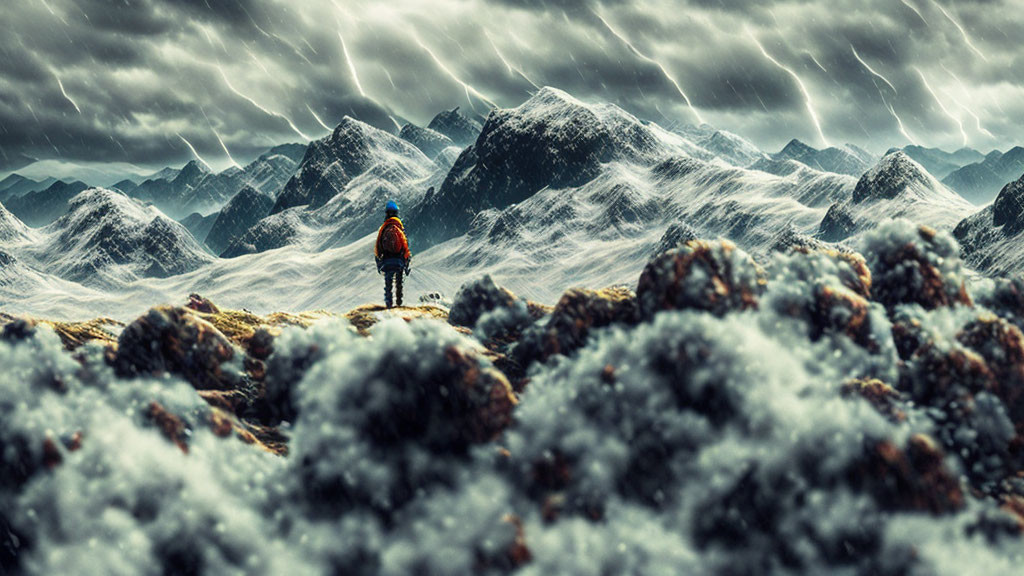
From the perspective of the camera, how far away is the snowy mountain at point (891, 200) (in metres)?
158

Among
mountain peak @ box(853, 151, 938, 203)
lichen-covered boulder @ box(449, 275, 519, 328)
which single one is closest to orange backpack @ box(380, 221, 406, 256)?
lichen-covered boulder @ box(449, 275, 519, 328)

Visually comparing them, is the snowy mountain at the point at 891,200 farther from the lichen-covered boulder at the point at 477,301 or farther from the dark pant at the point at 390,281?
the lichen-covered boulder at the point at 477,301

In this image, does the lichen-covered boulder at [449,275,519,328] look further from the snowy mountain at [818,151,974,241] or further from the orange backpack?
the snowy mountain at [818,151,974,241]

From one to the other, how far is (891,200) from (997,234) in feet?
126

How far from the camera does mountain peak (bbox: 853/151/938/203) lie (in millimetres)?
169000

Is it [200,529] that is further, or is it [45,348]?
[45,348]

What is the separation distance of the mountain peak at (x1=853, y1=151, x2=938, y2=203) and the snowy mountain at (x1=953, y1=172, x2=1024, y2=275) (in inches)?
1292

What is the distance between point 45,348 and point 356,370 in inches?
210

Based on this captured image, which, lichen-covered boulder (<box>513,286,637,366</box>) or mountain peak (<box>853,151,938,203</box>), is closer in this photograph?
lichen-covered boulder (<box>513,286,637,366</box>)

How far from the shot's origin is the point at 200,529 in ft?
36.1

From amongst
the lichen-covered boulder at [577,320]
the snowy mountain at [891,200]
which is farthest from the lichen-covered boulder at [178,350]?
the snowy mountain at [891,200]

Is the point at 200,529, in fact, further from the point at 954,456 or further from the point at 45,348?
the point at 954,456

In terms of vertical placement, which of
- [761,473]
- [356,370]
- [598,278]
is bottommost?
[598,278]

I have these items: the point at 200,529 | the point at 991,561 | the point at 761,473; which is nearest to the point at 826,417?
the point at 761,473
